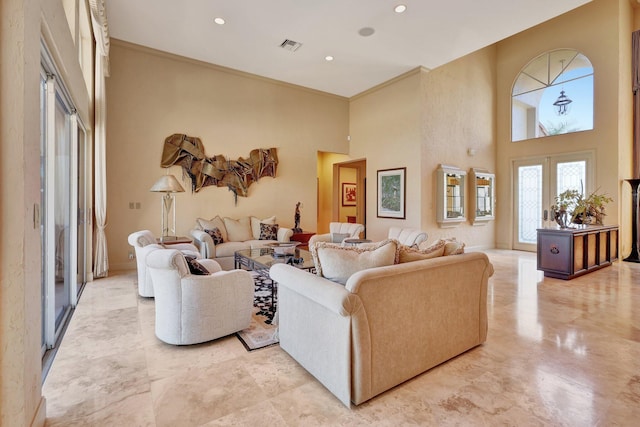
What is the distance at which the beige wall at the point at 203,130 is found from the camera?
531 centimetres

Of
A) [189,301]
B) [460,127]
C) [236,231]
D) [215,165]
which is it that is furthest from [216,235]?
[460,127]

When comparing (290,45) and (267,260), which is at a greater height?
(290,45)

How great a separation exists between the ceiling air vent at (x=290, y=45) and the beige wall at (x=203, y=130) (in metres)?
1.37

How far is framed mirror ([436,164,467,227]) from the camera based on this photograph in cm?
670

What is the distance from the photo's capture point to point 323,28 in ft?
16.2

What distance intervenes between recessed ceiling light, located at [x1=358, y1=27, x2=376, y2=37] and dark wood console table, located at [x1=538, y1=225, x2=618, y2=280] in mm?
4295

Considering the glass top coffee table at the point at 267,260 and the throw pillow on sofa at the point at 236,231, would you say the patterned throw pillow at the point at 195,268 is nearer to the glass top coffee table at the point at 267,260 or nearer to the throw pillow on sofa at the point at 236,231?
the glass top coffee table at the point at 267,260

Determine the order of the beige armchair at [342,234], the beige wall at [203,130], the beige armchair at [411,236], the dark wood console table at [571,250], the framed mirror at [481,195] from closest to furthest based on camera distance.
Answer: the beige armchair at [411,236]
the dark wood console table at [571,250]
the beige wall at [203,130]
the beige armchair at [342,234]
the framed mirror at [481,195]

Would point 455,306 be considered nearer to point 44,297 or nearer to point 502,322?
point 502,322

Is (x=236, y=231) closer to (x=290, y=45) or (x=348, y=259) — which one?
(x=290, y=45)

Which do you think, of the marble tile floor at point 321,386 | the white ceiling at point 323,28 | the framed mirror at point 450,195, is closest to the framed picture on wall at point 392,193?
the framed mirror at point 450,195

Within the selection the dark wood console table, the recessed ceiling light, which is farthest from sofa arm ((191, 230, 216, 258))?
the dark wood console table

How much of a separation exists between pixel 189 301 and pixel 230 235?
10.9 feet

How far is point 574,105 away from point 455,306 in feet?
23.5
